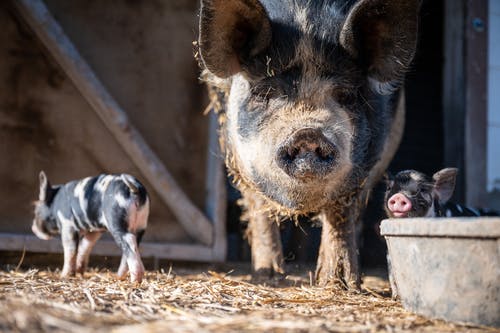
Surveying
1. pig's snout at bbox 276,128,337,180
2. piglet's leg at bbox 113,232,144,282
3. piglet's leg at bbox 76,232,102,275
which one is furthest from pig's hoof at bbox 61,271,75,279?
pig's snout at bbox 276,128,337,180

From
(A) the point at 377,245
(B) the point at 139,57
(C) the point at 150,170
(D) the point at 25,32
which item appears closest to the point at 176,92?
(B) the point at 139,57

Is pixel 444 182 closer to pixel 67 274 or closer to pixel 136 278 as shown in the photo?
pixel 136 278

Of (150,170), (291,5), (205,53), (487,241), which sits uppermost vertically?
(291,5)

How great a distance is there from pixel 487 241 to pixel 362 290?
1.40 meters

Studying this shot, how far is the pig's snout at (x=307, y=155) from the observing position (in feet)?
8.46

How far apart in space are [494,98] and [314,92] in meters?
Result: 3.11

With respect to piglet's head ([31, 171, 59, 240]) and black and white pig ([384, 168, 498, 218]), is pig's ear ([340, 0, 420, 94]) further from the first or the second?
piglet's head ([31, 171, 59, 240])

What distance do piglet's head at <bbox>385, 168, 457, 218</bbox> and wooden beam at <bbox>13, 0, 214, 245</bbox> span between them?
201cm

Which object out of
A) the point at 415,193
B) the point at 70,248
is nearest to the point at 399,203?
the point at 415,193

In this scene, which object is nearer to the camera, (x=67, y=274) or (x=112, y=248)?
(x=67, y=274)

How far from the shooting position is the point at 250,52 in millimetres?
3078

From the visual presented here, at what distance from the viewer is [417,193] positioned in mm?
3014

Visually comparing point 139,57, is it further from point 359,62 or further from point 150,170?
point 359,62

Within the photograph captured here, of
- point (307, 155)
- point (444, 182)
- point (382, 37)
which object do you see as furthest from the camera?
point (444, 182)
